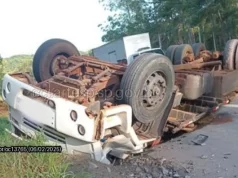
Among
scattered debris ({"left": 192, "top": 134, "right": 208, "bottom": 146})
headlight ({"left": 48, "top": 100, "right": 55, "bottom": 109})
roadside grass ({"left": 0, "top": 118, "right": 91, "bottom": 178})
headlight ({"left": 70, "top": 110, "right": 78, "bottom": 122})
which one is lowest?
scattered debris ({"left": 192, "top": 134, "right": 208, "bottom": 146})

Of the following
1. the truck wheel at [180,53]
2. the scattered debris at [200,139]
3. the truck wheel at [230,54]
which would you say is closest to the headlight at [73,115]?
the scattered debris at [200,139]

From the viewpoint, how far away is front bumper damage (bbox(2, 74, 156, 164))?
336 cm

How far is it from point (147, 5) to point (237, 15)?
53.0 feet

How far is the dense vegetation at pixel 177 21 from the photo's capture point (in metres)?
20.5

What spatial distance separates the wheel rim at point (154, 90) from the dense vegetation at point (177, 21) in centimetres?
1709

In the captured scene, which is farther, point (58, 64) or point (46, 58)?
point (58, 64)

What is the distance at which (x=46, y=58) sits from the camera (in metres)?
4.75

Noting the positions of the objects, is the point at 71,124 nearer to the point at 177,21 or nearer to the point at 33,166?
the point at 33,166

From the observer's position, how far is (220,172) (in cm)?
334

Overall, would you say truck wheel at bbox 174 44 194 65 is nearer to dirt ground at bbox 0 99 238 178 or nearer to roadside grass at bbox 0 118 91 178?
dirt ground at bbox 0 99 238 178

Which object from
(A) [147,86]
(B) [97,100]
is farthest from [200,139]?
(B) [97,100]

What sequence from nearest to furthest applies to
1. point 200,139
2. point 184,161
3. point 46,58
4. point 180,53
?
point 184,161 → point 200,139 → point 46,58 → point 180,53

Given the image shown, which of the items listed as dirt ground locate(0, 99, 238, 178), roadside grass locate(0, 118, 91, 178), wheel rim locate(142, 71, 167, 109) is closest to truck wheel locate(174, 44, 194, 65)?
dirt ground locate(0, 99, 238, 178)

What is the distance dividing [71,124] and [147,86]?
1070 mm
